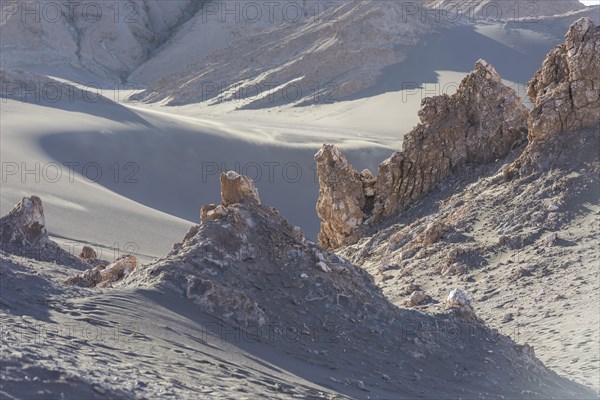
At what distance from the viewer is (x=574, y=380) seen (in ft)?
28.3

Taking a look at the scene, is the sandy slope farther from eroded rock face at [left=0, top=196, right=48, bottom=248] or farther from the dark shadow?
the dark shadow

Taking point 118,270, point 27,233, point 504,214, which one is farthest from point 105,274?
point 504,214

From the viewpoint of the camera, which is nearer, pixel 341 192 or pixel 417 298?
pixel 417 298

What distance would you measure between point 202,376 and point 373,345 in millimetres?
2284

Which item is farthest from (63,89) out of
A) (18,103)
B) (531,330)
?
(531,330)

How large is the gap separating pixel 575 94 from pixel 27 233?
765 centimetres

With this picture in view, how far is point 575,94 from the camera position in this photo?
13617 mm

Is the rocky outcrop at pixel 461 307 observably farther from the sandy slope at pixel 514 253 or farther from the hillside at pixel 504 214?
the hillside at pixel 504 214

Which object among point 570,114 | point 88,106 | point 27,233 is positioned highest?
point 88,106

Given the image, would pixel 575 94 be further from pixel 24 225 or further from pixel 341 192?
pixel 24 225

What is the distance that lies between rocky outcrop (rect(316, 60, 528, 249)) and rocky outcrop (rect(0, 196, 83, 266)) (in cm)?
471

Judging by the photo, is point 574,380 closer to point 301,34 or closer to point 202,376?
point 202,376

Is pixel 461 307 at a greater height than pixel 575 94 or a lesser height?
lesser

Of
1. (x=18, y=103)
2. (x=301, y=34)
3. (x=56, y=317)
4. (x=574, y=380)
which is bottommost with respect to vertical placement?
(x=574, y=380)
